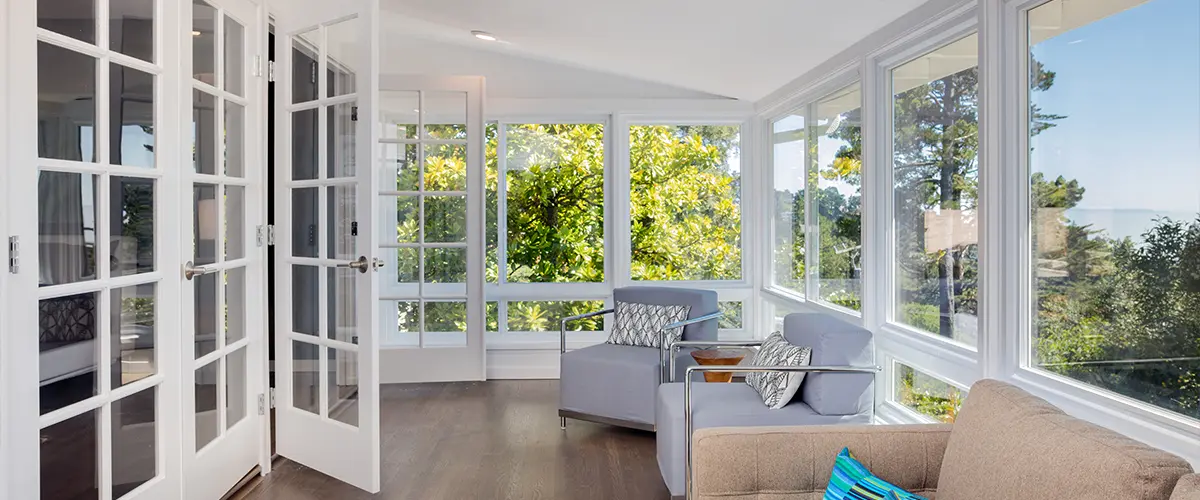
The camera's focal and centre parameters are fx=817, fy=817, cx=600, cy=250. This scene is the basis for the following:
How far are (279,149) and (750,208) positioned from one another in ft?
12.2

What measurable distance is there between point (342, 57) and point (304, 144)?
43 centimetres

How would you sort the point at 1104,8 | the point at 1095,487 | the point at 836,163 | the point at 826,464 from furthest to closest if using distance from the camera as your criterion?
1. the point at 836,163
2. the point at 1104,8
3. the point at 826,464
4. the point at 1095,487

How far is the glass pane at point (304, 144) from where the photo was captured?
3.59 metres

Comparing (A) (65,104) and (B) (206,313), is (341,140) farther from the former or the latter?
(A) (65,104)

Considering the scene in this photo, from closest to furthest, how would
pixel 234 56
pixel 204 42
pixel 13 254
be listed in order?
pixel 13 254 < pixel 204 42 < pixel 234 56

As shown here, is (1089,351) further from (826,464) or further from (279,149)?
(279,149)

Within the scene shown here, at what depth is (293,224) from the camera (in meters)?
3.64

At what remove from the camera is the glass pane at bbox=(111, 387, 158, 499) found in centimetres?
261

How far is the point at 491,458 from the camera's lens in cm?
399

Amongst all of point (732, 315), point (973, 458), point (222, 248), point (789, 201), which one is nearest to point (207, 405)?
point (222, 248)

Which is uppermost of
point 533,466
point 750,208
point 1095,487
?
point 750,208

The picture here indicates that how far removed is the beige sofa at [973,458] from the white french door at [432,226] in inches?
151

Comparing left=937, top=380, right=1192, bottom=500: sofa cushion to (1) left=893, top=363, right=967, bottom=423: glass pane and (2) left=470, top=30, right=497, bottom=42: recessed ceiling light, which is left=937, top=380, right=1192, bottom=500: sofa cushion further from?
(2) left=470, top=30, right=497, bottom=42: recessed ceiling light

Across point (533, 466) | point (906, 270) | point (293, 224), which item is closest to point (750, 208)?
point (906, 270)
